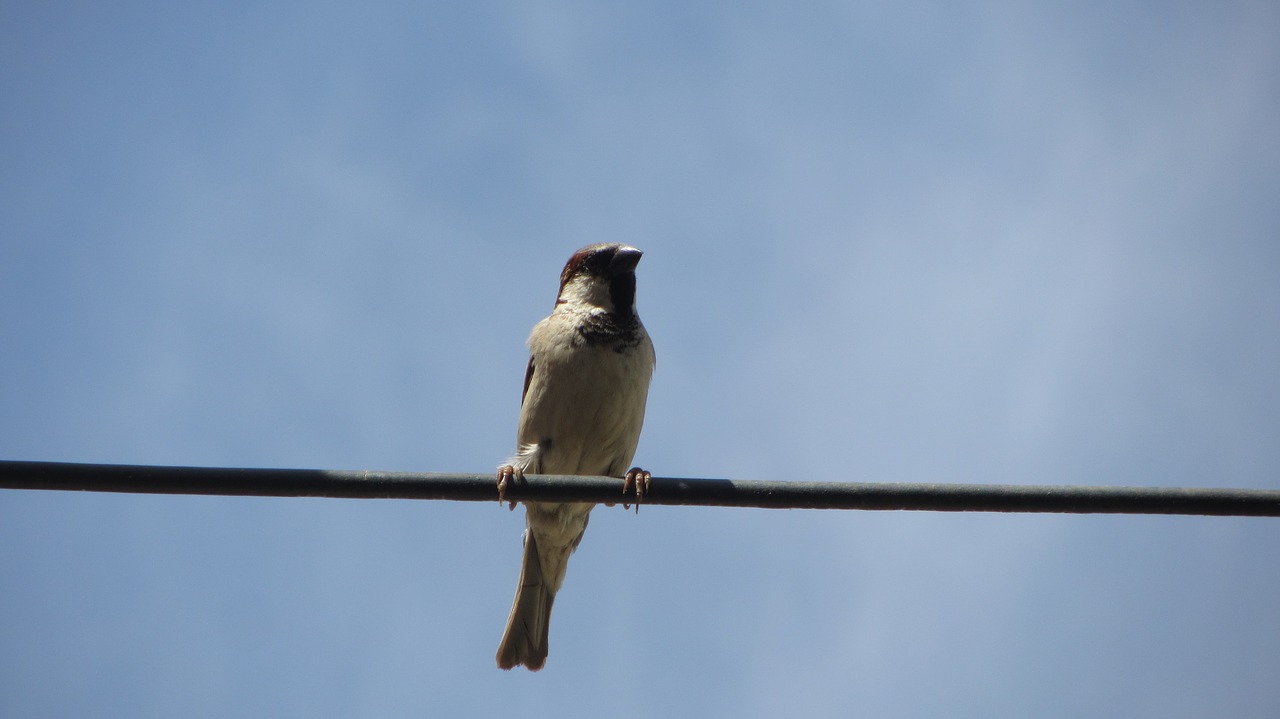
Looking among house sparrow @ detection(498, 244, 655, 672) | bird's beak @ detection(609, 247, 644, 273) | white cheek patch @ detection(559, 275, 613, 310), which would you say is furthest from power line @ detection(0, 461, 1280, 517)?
bird's beak @ detection(609, 247, 644, 273)

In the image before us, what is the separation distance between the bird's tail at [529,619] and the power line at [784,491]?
10.4 feet

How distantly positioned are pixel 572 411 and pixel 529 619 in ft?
4.38

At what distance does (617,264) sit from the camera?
6.25 meters

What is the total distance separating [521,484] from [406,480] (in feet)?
1.05

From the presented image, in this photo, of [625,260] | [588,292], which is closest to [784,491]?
[588,292]

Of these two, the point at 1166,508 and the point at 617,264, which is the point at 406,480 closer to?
the point at 1166,508

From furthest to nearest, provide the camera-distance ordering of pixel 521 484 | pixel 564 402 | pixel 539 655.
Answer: pixel 539 655 < pixel 564 402 < pixel 521 484

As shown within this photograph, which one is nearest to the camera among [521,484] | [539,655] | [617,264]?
[521,484]

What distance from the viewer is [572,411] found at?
17.9ft

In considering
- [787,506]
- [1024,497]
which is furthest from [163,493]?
[1024,497]

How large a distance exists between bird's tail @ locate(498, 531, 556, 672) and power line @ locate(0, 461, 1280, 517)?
3.18m

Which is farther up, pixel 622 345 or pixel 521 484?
pixel 622 345

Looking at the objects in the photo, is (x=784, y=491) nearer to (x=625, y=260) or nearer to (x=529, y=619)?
(x=529, y=619)

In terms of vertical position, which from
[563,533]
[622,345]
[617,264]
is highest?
[617,264]
